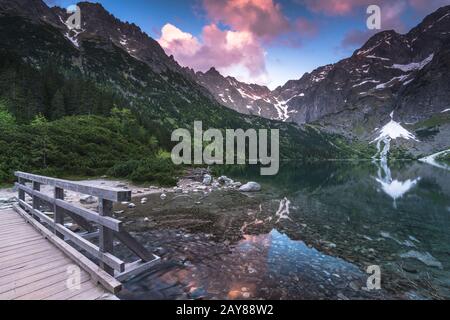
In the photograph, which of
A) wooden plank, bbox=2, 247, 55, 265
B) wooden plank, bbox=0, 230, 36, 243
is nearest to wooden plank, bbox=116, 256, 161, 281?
wooden plank, bbox=2, 247, 55, 265

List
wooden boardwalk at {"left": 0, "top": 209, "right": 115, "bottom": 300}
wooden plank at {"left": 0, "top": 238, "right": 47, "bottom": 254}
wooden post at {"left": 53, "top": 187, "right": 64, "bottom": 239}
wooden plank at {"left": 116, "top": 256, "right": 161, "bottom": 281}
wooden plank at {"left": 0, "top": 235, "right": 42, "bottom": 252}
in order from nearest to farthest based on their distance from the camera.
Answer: wooden boardwalk at {"left": 0, "top": 209, "right": 115, "bottom": 300} → wooden plank at {"left": 116, "top": 256, "right": 161, "bottom": 281} → wooden plank at {"left": 0, "top": 238, "right": 47, "bottom": 254} → wooden plank at {"left": 0, "top": 235, "right": 42, "bottom": 252} → wooden post at {"left": 53, "top": 187, "right": 64, "bottom": 239}

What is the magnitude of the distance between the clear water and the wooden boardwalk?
1975 millimetres

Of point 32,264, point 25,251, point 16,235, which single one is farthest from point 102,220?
point 16,235

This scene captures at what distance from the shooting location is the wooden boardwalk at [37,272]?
5.18 m

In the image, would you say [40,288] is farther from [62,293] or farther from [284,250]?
[284,250]

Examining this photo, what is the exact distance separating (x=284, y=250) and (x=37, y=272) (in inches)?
361

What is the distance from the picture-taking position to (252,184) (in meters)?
30.2

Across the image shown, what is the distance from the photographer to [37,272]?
6.13 m

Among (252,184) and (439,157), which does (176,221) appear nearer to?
(252,184)

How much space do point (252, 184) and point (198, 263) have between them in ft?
68.5

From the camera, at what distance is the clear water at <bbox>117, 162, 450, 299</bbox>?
8.14 meters

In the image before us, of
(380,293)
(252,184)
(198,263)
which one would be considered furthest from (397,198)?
(198,263)

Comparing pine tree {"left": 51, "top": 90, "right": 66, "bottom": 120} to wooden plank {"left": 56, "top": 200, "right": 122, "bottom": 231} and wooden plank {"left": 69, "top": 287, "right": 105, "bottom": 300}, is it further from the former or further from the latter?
wooden plank {"left": 69, "top": 287, "right": 105, "bottom": 300}

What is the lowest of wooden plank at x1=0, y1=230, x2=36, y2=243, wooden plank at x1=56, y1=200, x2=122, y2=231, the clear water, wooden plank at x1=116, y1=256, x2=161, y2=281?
the clear water
